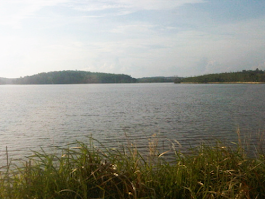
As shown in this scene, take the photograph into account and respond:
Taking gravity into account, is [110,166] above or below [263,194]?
above

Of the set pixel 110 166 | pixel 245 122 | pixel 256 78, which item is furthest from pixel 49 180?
pixel 256 78

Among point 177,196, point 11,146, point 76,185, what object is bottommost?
point 11,146

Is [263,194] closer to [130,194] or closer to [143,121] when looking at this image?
[130,194]

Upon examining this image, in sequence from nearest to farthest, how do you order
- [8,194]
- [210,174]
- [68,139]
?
1. [8,194]
2. [210,174]
3. [68,139]

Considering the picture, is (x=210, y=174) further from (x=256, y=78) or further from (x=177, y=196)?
(x=256, y=78)

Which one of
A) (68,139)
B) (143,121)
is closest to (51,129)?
(68,139)

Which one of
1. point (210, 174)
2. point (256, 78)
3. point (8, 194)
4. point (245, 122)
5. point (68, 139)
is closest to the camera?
point (8, 194)

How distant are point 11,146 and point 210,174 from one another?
12915 millimetres

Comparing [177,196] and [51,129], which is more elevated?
[177,196]

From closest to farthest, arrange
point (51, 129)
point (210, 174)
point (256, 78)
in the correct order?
point (210, 174), point (51, 129), point (256, 78)

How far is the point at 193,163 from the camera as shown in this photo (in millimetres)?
5770

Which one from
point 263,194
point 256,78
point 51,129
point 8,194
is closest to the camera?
point 8,194

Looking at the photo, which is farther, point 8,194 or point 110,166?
point 110,166

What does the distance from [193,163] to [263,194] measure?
1496 mm
